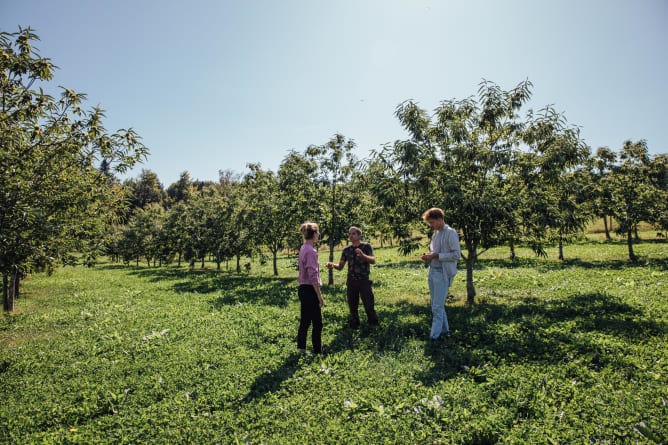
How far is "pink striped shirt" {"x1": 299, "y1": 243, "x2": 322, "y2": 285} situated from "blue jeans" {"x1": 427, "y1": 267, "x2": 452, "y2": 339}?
2.49 metres

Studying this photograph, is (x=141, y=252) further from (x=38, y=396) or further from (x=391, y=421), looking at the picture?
(x=391, y=421)

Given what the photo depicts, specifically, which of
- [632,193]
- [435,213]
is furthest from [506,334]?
[632,193]

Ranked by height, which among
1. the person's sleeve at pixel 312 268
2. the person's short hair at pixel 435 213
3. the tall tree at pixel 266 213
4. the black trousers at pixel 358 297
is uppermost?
the tall tree at pixel 266 213

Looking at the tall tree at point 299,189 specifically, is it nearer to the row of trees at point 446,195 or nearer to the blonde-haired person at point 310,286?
the row of trees at point 446,195

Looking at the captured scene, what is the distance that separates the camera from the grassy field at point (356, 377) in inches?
187

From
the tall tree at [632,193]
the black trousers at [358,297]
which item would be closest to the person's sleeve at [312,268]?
the black trousers at [358,297]

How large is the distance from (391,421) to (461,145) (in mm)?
9510

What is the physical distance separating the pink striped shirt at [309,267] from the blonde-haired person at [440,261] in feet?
7.94

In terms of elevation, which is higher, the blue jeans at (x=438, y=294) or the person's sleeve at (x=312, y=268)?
the person's sleeve at (x=312, y=268)

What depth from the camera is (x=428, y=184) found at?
11344 millimetres

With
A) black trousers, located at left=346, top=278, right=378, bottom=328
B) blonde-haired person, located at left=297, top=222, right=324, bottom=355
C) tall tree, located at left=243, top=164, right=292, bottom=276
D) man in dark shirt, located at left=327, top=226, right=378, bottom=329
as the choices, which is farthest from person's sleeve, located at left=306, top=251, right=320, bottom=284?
tall tree, located at left=243, top=164, right=292, bottom=276

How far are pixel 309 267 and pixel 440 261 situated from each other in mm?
3010

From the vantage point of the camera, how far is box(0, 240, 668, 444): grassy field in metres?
4.76

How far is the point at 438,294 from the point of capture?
25.2 feet
